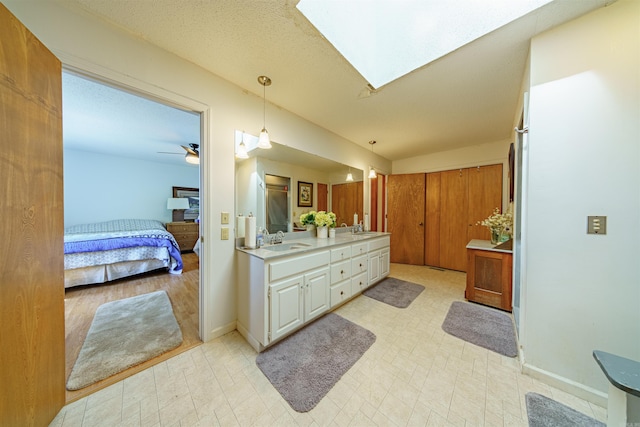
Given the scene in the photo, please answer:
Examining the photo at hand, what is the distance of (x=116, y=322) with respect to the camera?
6.77ft

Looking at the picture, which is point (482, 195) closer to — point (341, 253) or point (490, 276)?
point (490, 276)

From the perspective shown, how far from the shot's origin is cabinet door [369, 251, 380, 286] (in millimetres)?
2861

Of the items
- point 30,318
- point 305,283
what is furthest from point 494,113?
point 30,318

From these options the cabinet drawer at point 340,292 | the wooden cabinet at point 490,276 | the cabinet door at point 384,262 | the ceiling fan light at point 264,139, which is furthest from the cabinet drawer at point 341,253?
the wooden cabinet at point 490,276

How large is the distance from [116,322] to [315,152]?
294cm

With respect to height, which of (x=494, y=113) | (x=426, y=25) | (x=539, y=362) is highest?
(x=426, y=25)

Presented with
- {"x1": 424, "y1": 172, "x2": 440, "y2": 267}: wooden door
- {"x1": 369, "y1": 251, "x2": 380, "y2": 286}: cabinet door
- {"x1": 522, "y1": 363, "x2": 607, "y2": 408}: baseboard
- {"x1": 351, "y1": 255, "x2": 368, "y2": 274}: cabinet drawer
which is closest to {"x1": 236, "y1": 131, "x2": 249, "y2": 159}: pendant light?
{"x1": 351, "y1": 255, "x2": 368, "y2": 274}: cabinet drawer

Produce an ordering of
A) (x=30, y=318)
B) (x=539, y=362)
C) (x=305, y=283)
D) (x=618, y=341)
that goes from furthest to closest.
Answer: (x=305, y=283) < (x=539, y=362) < (x=618, y=341) < (x=30, y=318)

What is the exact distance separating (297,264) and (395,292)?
1711 millimetres

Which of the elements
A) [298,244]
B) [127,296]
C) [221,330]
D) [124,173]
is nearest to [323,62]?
[298,244]

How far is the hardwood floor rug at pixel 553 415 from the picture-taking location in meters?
1.08

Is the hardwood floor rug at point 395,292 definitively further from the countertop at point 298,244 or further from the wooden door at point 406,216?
the wooden door at point 406,216

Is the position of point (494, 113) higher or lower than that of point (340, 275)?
higher

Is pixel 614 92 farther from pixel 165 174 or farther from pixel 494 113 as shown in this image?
pixel 165 174
